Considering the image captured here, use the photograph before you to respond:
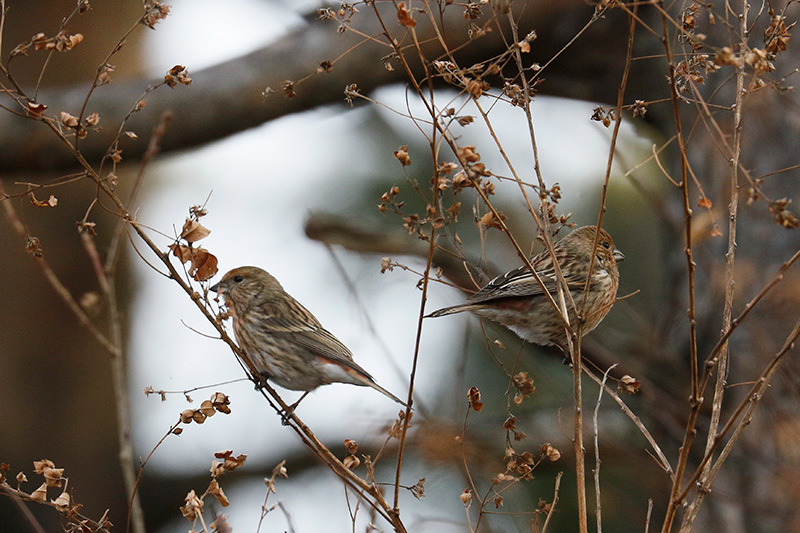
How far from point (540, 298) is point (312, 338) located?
1.39m

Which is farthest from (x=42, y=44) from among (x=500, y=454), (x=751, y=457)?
(x=751, y=457)

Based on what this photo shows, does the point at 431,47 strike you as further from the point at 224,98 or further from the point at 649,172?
the point at 649,172

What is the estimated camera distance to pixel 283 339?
4863 mm

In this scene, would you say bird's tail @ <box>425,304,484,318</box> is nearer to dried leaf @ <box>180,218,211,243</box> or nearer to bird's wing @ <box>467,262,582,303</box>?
bird's wing @ <box>467,262,582,303</box>

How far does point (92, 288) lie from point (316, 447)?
23.2 feet

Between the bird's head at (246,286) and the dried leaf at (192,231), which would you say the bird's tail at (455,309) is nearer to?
the bird's head at (246,286)

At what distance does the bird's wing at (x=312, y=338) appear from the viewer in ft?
15.4

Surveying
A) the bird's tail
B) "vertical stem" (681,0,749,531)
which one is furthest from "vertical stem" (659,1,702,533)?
the bird's tail

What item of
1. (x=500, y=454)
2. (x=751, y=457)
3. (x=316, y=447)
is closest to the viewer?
(x=316, y=447)

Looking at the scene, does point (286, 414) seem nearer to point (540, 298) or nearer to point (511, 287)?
point (511, 287)

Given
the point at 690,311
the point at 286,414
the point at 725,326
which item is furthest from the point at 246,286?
the point at 690,311

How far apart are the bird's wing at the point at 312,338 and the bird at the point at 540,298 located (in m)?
0.66

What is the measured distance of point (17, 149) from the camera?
6.11m

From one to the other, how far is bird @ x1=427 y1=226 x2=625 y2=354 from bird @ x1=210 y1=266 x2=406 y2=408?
0.71 m
